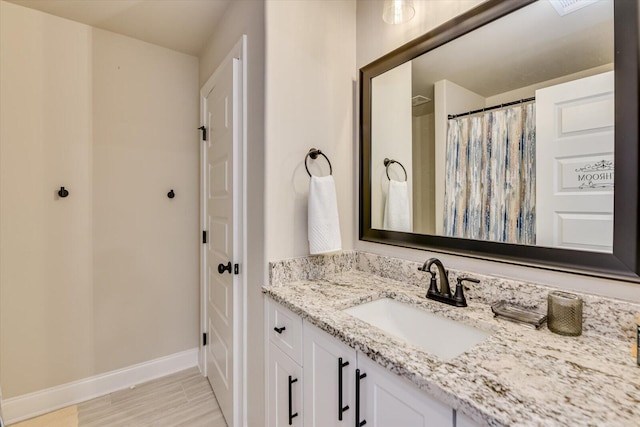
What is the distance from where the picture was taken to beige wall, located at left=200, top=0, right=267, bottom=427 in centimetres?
135

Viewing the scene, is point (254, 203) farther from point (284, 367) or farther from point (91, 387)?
point (91, 387)

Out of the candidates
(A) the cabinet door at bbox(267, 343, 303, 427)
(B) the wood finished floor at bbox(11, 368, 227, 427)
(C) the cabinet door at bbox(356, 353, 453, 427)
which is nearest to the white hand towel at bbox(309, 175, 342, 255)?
(A) the cabinet door at bbox(267, 343, 303, 427)

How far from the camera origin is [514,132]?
40.0 inches

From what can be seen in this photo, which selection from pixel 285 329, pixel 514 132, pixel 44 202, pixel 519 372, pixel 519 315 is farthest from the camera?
pixel 44 202

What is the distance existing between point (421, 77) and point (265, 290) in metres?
1.20

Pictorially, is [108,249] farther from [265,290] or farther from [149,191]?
[265,290]

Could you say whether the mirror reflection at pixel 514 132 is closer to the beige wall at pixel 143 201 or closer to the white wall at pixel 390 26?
the white wall at pixel 390 26

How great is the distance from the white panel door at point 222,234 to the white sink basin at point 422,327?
2.59 ft

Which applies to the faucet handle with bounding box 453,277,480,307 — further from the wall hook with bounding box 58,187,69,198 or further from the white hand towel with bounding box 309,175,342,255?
the wall hook with bounding box 58,187,69,198

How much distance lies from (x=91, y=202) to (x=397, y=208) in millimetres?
1978

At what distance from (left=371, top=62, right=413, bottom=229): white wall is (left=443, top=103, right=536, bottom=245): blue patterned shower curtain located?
234 mm

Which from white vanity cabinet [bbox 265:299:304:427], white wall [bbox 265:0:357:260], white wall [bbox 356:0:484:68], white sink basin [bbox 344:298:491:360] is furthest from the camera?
white wall [bbox 265:0:357:260]

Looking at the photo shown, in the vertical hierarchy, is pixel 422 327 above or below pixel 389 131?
below

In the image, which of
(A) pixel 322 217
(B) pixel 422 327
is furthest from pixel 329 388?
(A) pixel 322 217
